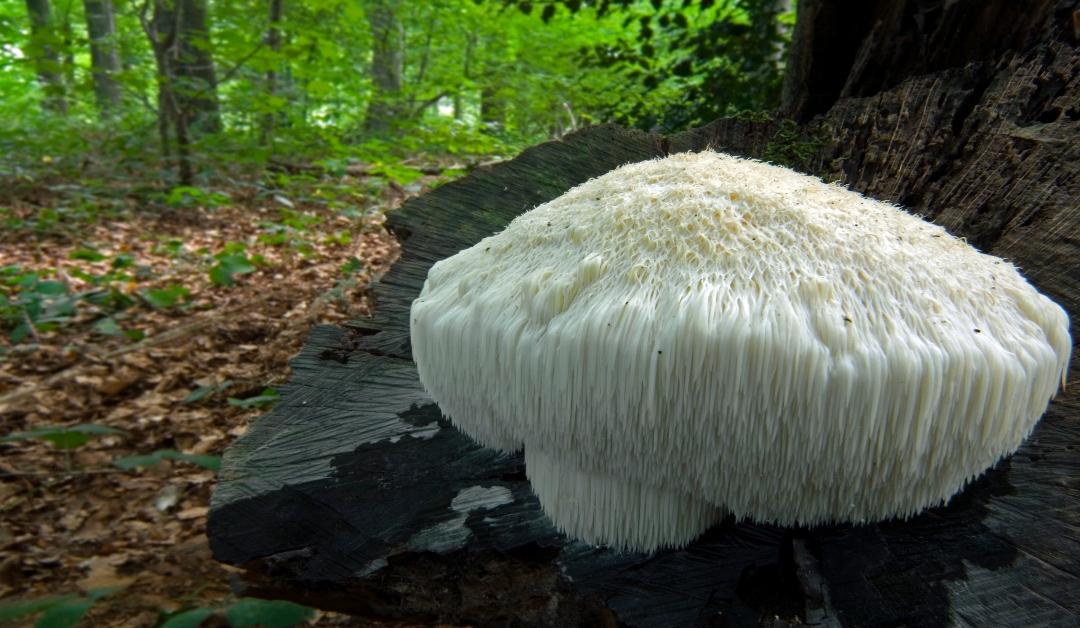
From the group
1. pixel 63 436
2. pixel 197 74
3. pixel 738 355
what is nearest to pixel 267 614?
pixel 63 436

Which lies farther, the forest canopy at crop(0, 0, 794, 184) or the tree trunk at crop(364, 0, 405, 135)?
the tree trunk at crop(364, 0, 405, 135)

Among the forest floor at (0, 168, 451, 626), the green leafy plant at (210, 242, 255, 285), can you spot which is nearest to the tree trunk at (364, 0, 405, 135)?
the forest floor at (0, 168, 451, 626)

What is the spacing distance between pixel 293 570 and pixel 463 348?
3.30ft

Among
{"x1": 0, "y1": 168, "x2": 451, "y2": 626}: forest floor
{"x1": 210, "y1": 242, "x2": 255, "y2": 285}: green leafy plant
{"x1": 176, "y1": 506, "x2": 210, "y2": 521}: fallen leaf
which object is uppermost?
{"x1": 210, "y1": 242, "x2": 255, "y2": 285}: green leafy plant

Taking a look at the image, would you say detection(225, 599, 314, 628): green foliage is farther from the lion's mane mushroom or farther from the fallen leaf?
the fallen leaf

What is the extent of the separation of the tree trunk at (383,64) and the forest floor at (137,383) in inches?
178

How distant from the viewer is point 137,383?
4141 millimetres

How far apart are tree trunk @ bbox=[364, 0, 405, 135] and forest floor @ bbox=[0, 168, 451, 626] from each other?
451 cm

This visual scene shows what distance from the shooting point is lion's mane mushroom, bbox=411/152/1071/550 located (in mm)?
1114

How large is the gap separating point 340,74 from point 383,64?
13.6ft

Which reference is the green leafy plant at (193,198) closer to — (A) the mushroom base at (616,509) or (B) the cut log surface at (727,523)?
(B) the cut log surface at (727,523)

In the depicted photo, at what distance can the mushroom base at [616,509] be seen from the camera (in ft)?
5.07

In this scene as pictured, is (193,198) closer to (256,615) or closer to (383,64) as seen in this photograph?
(383,64)

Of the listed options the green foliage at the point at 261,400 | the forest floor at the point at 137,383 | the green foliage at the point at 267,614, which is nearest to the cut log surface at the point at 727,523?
the green foliage at the point at 267,614
